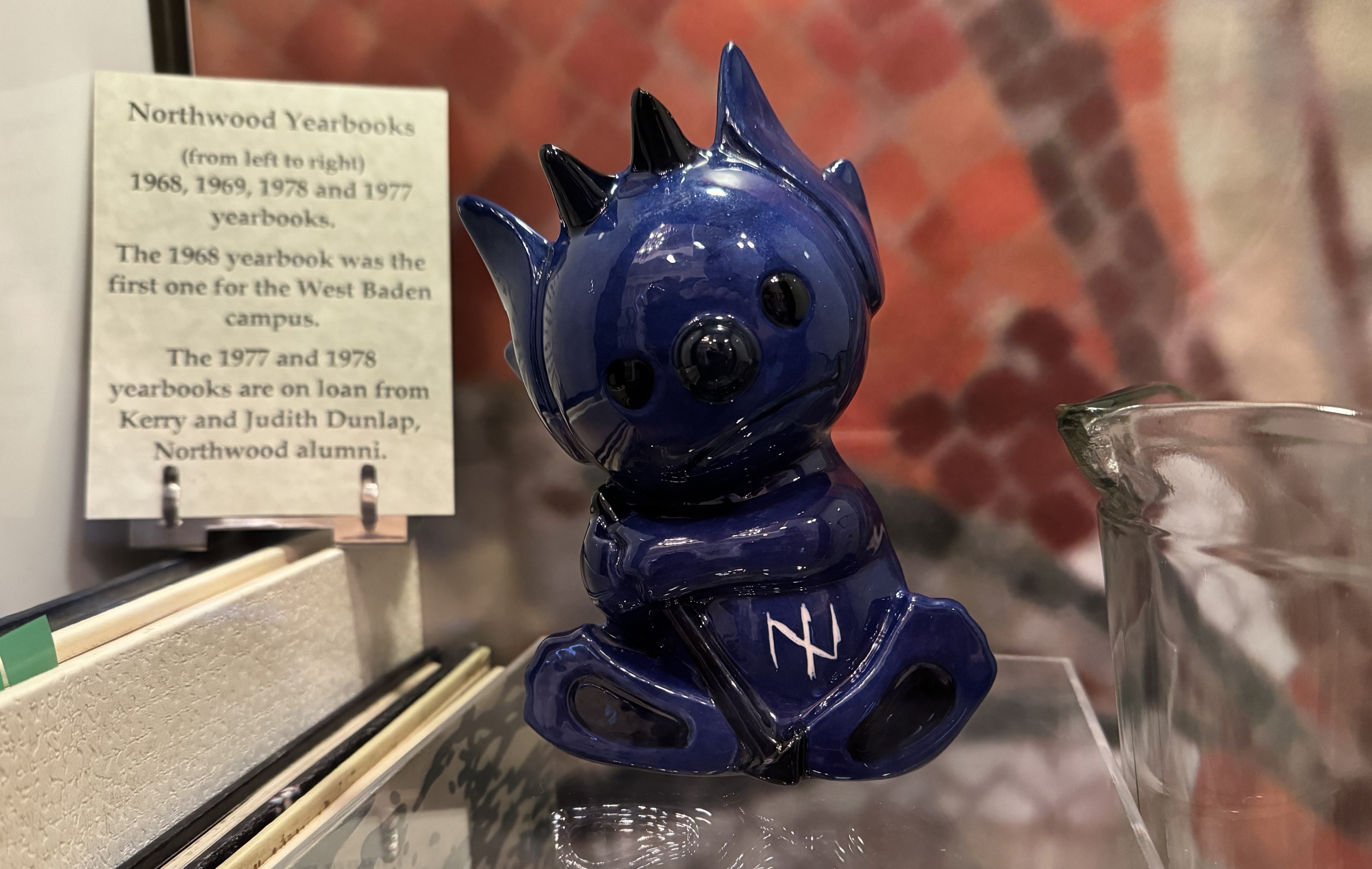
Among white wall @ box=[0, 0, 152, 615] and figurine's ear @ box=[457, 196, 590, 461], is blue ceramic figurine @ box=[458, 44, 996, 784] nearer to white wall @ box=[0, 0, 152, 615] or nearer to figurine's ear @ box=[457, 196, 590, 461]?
figurine's ear @ box=[457, 196, 590, 461]

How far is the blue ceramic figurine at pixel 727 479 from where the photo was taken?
1.29 ft

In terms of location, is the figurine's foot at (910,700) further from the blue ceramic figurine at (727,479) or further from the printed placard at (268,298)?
the printed placard at (268,298)

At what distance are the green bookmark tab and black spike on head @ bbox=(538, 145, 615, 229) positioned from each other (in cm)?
32

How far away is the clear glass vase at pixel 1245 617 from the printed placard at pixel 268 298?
0.45m

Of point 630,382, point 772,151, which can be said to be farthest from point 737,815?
point 772,151

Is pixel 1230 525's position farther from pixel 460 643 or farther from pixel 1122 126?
pixel 460 643

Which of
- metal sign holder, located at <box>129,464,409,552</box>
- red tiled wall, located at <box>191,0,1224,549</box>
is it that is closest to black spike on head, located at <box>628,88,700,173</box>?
red tiled wall, located at <box>191,0,1224,549</box>

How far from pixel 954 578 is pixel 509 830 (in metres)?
0.35

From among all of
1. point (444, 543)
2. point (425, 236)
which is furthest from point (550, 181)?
point (444, 543)

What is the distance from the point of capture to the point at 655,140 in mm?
420

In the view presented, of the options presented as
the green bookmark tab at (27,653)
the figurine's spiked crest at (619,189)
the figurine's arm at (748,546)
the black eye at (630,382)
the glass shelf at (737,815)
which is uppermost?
the figurine's spiked crest at (619,189)

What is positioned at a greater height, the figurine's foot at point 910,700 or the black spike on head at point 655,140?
the black spike on head at point 655,140

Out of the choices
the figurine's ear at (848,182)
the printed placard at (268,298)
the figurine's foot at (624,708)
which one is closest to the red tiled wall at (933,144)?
the printed placard at (268,298)

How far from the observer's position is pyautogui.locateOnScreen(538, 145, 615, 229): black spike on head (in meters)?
0.42
